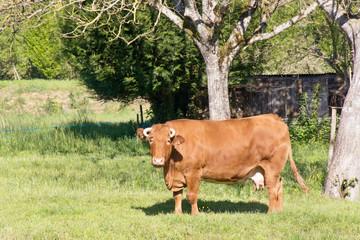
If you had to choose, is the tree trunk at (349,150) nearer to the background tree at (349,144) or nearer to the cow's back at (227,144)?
the background tree at (349,144)

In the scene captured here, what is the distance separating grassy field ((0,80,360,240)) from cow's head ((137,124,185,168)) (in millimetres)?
990

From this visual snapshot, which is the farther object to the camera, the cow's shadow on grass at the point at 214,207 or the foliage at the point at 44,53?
the foliage at the point at 44,53

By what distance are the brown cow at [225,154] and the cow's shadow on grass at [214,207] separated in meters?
0.56

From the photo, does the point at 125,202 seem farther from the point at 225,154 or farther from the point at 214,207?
the point at 225,154

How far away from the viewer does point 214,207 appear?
314 inches

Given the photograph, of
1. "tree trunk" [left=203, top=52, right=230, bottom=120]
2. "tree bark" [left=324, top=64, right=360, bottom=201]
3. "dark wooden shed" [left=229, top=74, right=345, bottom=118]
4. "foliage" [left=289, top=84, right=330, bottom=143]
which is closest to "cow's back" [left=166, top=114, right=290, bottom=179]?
"tree bark" [left=324, top=64, right=360, bottom=201]

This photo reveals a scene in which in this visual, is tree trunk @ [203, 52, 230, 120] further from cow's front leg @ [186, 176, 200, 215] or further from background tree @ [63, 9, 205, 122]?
background tree @ [63, 9, 205, 122]

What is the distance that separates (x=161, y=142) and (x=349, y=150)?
4051mm

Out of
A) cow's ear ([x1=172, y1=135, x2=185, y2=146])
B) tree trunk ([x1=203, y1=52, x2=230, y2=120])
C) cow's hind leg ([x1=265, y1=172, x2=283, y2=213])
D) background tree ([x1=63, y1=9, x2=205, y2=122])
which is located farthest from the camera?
background tree ([x1=63, y1=9, x2=205, y2=122])

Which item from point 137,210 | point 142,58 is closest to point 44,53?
point 142,58

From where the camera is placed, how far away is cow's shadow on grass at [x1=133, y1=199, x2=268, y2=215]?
7648 mm

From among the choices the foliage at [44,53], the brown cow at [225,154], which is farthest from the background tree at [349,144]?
the foliage at [44,53]

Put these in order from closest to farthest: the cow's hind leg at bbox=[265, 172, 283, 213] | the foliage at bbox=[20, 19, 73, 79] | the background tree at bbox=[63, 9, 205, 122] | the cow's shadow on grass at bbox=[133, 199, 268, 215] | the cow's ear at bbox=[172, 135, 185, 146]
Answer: the cow's ear at bbox=[172, 135, 185, 146] < the cow's hind leg at bbox=[265, 172, 283, 213] < the cow's shadow on grass at bbox=[133, 199, 268, 215] < the background tree at bbox=[63, 9, 205, 122] < the foliage at bbox=[20, 19, 73, 79]

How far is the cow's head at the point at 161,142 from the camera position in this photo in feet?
21.3
